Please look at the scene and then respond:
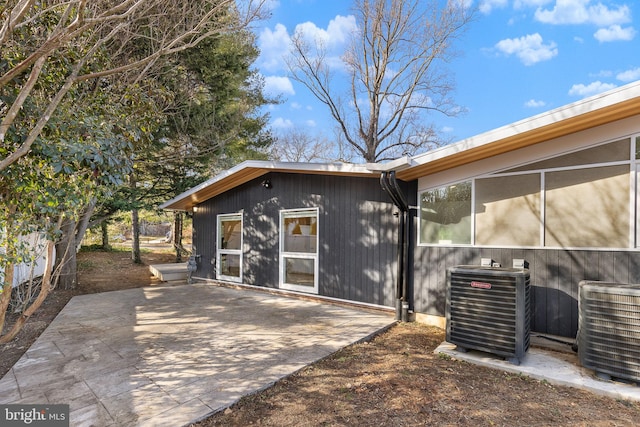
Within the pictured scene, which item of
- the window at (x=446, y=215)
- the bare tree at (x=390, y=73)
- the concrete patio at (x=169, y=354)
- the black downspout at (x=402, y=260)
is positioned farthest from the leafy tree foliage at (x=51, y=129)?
the bare tree at (x=390, y=73)

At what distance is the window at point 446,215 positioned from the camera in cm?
446

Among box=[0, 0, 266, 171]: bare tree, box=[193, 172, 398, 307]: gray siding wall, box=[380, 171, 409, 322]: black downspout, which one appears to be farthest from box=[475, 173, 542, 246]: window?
box=[0, 0, 266, 171]: bare tree

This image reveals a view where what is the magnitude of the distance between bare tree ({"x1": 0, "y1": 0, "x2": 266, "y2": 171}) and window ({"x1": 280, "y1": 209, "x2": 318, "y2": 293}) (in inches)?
135

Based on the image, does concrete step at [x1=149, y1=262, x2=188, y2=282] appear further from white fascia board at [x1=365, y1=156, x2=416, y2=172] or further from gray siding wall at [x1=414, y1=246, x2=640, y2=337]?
gray siding wall at [x1=414, y1=246, x2=640, y2=337]

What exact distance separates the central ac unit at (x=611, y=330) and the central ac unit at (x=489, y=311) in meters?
0.49

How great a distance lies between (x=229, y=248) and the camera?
311 inches

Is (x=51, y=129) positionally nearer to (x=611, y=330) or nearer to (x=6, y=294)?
(x=6, y=294)

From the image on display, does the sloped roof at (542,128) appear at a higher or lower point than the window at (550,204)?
higher

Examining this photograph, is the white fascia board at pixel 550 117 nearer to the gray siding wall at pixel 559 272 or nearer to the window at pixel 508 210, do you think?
the window at pixel 508 210

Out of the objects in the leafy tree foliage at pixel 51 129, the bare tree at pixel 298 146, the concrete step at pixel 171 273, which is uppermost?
the bare tree at pixel 298 146

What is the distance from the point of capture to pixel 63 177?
8.57ft

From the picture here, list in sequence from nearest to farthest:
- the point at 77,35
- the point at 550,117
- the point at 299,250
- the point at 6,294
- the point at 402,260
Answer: the point at 6,294
the point at 77,35
the point at 550,117
the point at 402,260
the point at 299,250

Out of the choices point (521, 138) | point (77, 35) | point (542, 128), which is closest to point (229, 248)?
point (77, 35)

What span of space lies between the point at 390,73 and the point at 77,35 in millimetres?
12655
